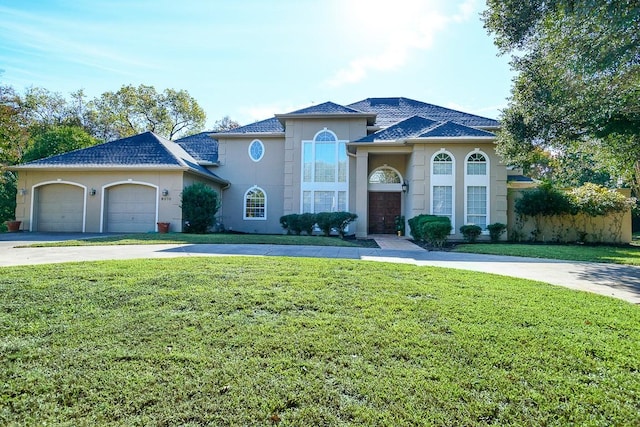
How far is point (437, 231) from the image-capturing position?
1143 centimetres

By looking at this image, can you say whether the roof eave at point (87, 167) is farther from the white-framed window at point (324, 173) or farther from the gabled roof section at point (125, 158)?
the white-framed window at point (324, 173)

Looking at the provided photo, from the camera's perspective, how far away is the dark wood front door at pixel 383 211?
1717 cm

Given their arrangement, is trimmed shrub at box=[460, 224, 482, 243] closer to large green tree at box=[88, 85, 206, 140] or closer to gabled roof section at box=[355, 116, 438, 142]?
gabled roof section at box=[355, 116, 438, 142]

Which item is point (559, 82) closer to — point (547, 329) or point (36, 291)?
point (547, 329)

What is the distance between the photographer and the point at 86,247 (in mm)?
9477

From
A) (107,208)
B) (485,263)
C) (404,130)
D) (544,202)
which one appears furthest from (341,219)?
(107,208)

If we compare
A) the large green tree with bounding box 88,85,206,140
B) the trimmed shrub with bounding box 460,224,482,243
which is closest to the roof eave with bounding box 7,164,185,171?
the trimmed shrub with bounding box 460,224,482,243

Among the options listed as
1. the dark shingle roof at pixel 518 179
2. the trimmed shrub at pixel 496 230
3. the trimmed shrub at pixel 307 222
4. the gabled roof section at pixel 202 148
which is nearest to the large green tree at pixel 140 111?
the gabled roof section at pixel 202 148

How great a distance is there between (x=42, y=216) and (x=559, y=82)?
21.7 m

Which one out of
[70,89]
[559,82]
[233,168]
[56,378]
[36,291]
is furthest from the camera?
[70,89]

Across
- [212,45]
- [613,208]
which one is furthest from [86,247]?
[613,208]

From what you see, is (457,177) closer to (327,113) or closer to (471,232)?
(471,232)

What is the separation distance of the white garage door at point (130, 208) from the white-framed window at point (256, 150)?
535cm

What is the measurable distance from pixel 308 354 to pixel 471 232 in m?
12.1
